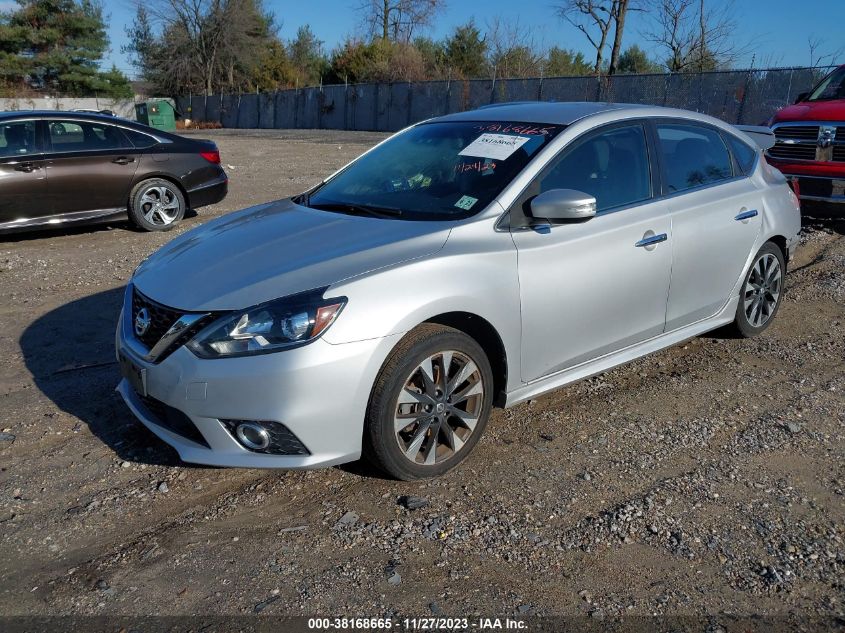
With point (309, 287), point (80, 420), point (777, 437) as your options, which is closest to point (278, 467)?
point (309, 287)

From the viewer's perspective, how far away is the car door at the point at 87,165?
8.74m

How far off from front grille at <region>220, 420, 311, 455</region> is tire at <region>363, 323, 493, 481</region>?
317 millimetres

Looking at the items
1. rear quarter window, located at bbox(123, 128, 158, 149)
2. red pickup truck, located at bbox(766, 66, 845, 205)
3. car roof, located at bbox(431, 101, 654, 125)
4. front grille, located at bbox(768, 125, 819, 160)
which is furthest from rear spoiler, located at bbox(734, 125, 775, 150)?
rear quarter window, located at bbox(123, 128, 158, 149)

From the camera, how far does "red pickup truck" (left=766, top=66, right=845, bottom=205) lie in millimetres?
8836

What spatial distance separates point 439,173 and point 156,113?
138ft

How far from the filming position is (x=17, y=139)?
8578 millimetres

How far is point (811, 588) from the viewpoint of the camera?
284cm

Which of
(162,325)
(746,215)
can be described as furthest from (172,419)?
(746,215)

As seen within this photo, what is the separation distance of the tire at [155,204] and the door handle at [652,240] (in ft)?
22.9

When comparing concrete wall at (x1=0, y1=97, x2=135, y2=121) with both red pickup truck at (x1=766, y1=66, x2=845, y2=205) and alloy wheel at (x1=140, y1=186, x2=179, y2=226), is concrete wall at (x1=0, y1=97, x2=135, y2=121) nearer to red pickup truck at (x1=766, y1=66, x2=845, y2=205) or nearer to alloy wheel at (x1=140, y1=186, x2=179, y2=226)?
alloy wheel at (x1=140, y1=186, x2=179, y2=226)

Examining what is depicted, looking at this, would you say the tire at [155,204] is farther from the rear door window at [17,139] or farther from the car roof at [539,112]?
the car roof at [539,112]

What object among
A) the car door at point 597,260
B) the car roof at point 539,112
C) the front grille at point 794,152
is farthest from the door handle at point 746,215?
the front grille at point 794,152

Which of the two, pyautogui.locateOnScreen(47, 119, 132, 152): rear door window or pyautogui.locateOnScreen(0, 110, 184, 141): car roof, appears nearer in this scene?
pyautogui.locateOnScreen(0, 110, 184, 141): car roof

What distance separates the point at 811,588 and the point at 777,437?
139 centimetres
